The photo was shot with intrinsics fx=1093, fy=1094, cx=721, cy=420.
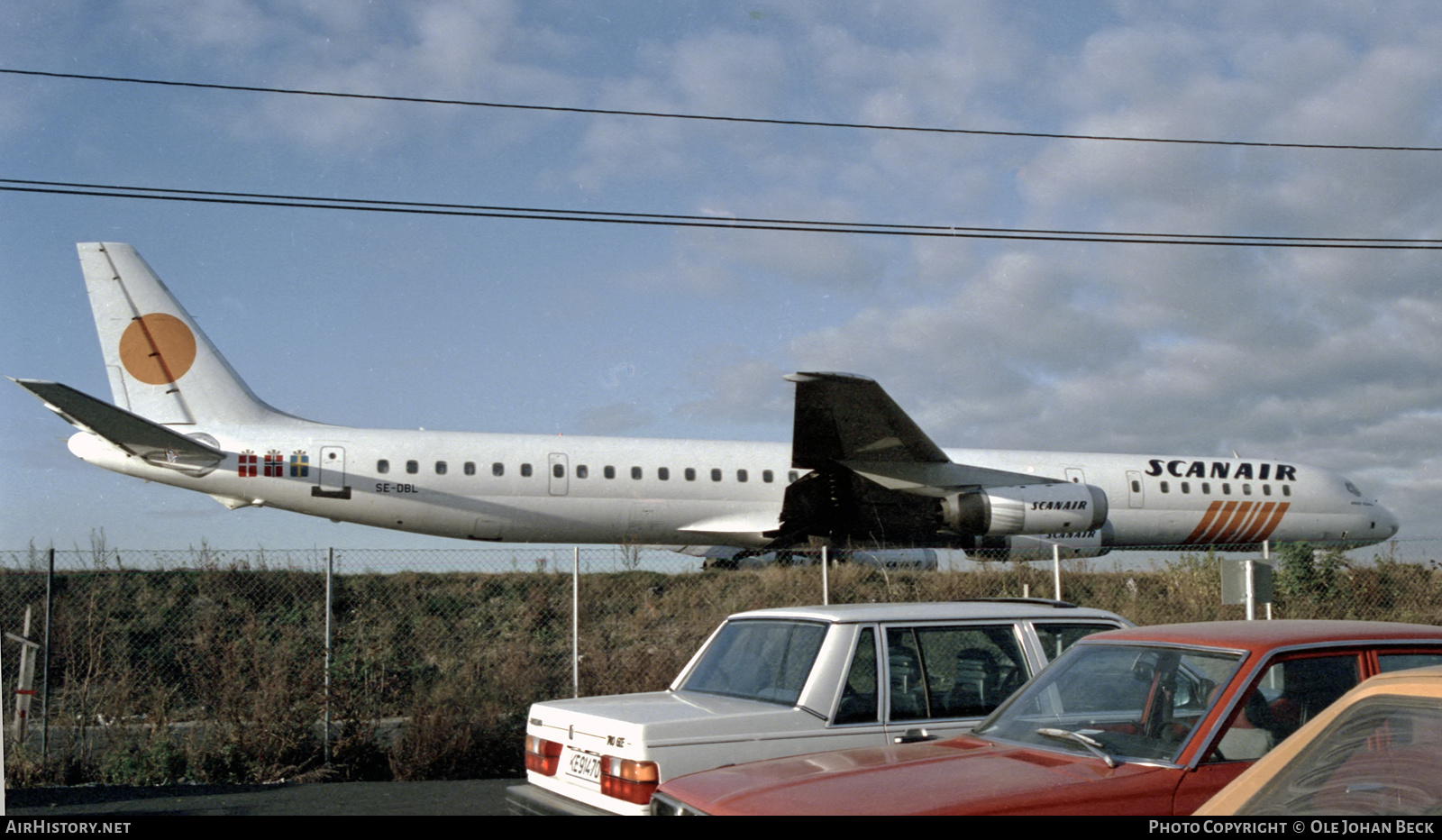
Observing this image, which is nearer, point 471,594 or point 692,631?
point 692,631

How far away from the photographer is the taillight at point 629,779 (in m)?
4.82

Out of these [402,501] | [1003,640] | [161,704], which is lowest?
[161,704]

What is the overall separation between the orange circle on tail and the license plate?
56.8 ft

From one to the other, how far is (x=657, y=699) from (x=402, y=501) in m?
15.0

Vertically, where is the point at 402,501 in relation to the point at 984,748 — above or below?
above

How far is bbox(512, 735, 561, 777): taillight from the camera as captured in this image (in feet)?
18.1

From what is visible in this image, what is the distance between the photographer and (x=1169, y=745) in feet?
13.6

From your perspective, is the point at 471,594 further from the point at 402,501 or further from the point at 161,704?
the point at 161,704

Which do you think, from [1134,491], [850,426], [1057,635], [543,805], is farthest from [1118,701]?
[1134,491]

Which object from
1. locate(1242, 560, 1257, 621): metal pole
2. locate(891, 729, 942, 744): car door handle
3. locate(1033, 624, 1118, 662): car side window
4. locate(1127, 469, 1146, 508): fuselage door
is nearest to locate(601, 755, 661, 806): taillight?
locate(891, 729, 942, 744): car door handle

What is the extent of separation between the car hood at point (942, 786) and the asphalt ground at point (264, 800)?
13.5 feet

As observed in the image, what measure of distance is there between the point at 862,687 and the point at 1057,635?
135 cm

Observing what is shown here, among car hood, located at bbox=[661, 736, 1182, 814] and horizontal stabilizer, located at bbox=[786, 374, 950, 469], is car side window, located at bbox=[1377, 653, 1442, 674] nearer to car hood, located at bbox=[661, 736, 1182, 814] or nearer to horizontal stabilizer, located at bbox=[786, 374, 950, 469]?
car hood, located at bbox=[661, 736, 1182, 814]

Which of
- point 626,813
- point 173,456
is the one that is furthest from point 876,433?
point 626,813
